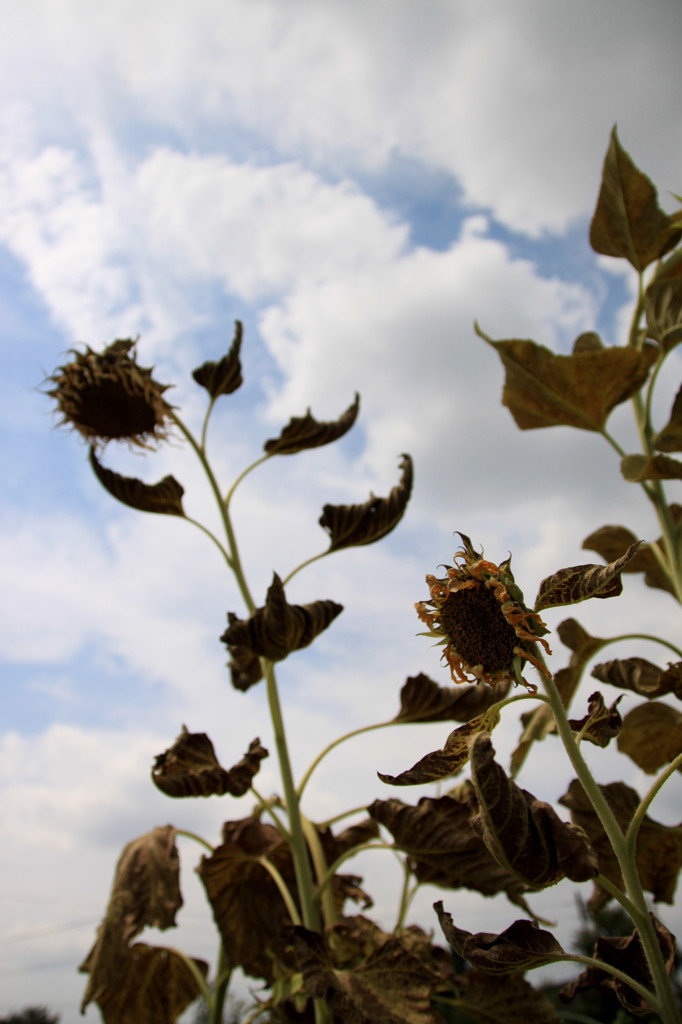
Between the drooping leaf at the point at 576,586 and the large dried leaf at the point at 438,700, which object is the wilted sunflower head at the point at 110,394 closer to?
the large dried leaf at the point at 438,700

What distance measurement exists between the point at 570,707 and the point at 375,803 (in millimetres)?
401

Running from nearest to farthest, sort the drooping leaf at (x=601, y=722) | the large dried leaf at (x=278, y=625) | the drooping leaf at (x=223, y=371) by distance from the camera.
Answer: the drooping leaf at (x=601, y=722) < the large dried leaf at (x=278, y=625) < the drooping leaf at (x=223, y=371)

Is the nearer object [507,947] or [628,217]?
[507,947]

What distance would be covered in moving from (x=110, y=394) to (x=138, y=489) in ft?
0.79

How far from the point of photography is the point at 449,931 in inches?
28.6

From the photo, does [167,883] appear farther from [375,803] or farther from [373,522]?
[373,522]

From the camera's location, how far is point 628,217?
5.12 ft

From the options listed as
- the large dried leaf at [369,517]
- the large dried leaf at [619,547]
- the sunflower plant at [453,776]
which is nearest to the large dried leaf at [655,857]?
the sunflower plant at [453,776]

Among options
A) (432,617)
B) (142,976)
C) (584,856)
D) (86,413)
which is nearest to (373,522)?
(86,413)

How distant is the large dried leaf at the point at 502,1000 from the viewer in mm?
1445

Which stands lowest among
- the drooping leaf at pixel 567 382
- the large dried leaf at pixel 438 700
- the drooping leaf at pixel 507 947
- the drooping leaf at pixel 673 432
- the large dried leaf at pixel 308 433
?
the drooping leaf at pixel 507 947

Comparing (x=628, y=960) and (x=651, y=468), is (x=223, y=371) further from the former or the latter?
(x=628, y=960)

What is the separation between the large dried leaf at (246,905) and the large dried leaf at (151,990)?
0.87 feet

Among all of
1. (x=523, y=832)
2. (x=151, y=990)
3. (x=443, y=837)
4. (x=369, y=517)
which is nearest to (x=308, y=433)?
(x=369, y=517)
